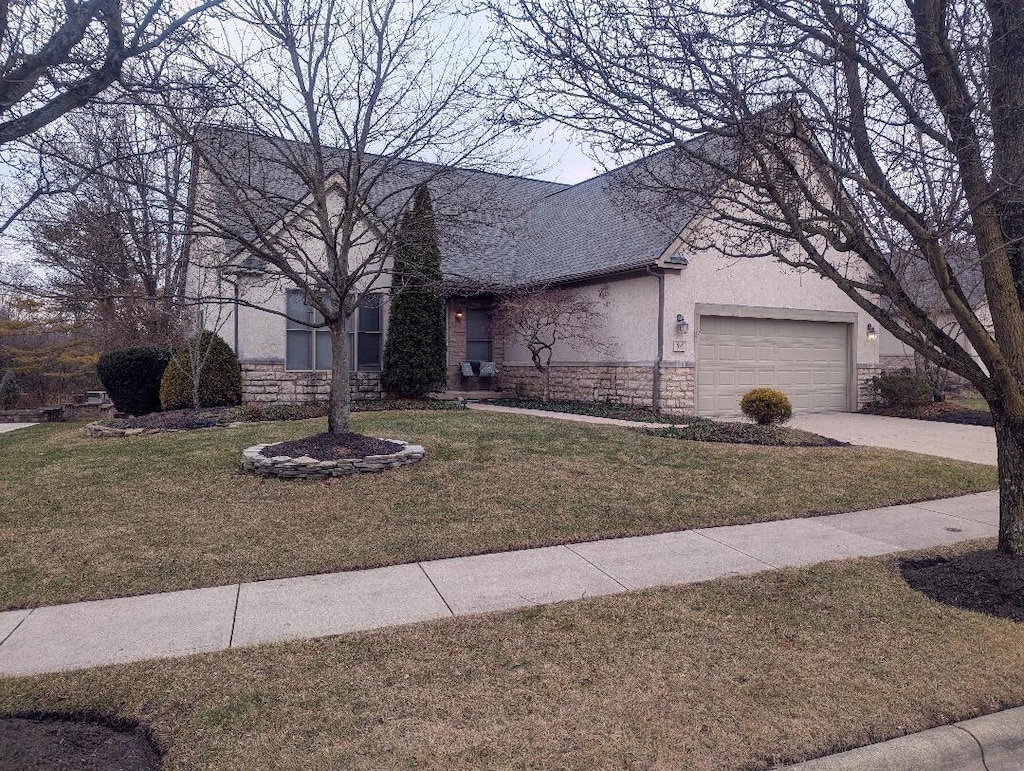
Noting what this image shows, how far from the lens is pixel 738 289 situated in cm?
1480

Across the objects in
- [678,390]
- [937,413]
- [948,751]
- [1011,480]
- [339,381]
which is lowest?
[948,751]

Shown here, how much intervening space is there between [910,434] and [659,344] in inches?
183

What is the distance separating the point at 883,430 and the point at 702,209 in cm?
947

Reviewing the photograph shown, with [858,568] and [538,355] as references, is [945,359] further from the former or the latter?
[538,355]

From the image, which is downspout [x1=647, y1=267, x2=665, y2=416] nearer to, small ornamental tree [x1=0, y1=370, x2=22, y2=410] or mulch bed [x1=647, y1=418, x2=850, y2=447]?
mulch bed [x1=647, y1=418, x2=850, y2=447]

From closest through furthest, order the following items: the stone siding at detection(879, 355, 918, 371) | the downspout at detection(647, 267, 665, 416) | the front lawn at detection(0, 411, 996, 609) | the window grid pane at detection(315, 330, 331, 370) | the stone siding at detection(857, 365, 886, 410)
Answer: the front lawn at detection(0, 411, 996, 609), the downspout at detection(647, 267, 665, 416), the window grid pane at detection(315, 330, 331, 370), the stone siding at detection(857, 365, 886, 410), the stone siding at detection(879, 355, 918, 371)

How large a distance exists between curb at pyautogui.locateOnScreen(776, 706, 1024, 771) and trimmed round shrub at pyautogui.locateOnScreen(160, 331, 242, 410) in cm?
1234

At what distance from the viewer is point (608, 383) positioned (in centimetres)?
1521

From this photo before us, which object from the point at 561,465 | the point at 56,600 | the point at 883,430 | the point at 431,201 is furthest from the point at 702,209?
the point at 883,430

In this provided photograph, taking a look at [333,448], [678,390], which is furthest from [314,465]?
[678,390]

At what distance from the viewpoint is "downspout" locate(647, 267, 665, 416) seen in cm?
1373

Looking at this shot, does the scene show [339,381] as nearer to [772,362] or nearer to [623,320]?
[623,320]

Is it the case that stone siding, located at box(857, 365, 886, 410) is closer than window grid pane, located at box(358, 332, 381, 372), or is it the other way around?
window grid pane, located at box(358, 332, 381, 372)

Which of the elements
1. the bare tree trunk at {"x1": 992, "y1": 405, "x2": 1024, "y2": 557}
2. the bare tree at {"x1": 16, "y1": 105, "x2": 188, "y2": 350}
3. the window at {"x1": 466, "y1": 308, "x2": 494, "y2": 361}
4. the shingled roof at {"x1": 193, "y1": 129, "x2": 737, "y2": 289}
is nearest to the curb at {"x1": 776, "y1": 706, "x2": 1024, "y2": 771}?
the bare tree trunk at {"x1": 992, "y1": 405, "x2": 1024, "y2": 557}
